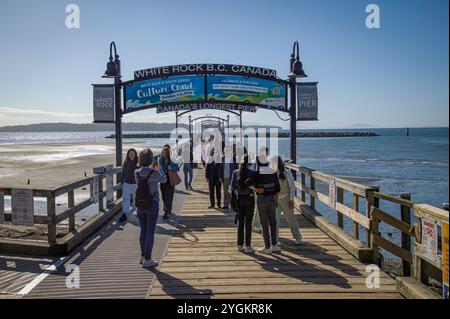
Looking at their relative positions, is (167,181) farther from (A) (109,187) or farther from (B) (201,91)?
(B) (201,91)

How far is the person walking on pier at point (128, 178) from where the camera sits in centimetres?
984

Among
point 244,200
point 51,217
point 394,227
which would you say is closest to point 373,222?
point 394,227

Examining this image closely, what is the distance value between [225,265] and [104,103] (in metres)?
8.47

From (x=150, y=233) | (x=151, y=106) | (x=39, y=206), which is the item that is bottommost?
(x=39, y=206)

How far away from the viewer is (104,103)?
13617 millimetres

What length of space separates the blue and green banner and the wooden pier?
5.77 metres

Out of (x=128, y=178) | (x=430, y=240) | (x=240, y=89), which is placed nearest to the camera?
(x=430, y=240)

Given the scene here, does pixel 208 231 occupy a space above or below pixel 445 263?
below

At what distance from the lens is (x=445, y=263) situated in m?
4.20

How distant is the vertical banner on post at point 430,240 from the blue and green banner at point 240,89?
9.67 m

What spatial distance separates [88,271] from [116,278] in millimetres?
605
